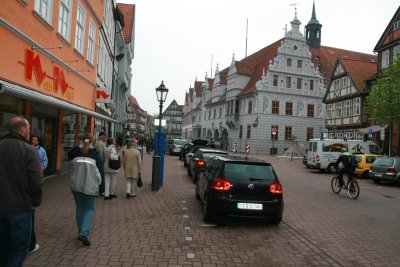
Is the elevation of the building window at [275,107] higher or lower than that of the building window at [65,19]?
higher

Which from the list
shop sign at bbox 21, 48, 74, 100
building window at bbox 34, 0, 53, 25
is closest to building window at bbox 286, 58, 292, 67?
shop sign at bbox 21, 48, 74, 100

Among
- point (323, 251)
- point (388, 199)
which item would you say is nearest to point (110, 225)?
point (323, 251)

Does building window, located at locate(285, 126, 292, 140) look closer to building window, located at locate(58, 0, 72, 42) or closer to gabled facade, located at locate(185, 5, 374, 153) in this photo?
gabled facade, located at locate(185, 5, 374, 153)

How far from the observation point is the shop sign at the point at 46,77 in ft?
33.5

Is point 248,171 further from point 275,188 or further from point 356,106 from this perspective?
point 356,106

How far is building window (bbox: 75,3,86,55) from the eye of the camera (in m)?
15.7

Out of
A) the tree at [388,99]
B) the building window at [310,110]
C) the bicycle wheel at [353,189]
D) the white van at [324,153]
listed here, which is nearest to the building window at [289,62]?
the building window at [310,110]

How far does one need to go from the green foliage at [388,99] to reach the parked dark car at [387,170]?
699 centimetres

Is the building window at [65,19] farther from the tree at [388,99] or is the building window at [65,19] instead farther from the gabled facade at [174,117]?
the gabled facade at [174,117]

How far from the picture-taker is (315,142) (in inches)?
961

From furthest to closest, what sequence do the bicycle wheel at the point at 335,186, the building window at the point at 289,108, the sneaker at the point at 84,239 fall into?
the building window at the point at 289,108, the bicycle wheel at the point at 335,186, the sneaker at the point at 84,239

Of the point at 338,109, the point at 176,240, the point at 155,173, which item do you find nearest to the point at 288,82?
the point at 338,109

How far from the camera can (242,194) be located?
777cm

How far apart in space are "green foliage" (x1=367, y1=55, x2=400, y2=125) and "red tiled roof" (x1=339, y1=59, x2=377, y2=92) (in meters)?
12.1
